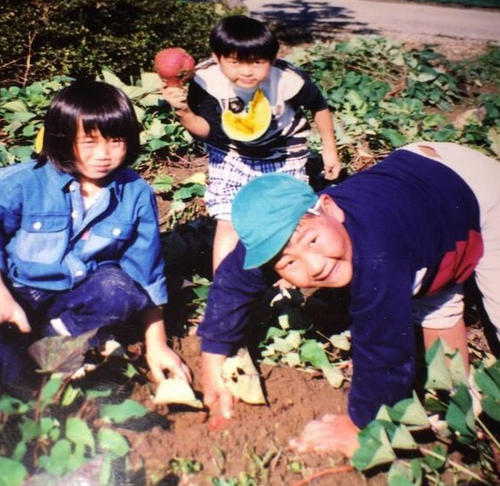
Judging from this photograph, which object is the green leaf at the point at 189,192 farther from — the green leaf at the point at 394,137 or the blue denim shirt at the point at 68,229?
the green leaf at the point at 394,137

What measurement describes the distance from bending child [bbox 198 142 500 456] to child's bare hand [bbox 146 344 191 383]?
85 mm

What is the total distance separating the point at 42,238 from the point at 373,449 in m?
1.21

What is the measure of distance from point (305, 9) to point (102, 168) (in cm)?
1057

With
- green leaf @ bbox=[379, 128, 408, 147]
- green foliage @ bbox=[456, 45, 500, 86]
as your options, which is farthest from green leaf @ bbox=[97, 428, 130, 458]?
green foliage @ bbox=[456, 45, 500, 86]

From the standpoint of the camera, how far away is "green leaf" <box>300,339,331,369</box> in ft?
6.34

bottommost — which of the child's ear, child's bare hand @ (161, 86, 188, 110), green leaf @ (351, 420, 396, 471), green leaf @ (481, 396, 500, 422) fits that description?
green leaf @ (351, 420, 396, 471)

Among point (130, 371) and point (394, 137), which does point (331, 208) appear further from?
point (394, 137)

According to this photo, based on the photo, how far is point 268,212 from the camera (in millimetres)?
1336

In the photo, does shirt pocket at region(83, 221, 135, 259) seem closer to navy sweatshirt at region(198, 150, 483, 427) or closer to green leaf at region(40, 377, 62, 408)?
navy sweatshirt at region(198, 150, 483, 427)

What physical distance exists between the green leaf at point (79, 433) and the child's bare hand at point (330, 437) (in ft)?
2.12

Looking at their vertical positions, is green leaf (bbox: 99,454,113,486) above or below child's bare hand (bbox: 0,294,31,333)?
below

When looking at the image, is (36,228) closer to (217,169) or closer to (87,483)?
(87,483)

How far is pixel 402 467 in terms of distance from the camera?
141 centimetres

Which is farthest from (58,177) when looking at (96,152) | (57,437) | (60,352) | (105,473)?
(105,473)
